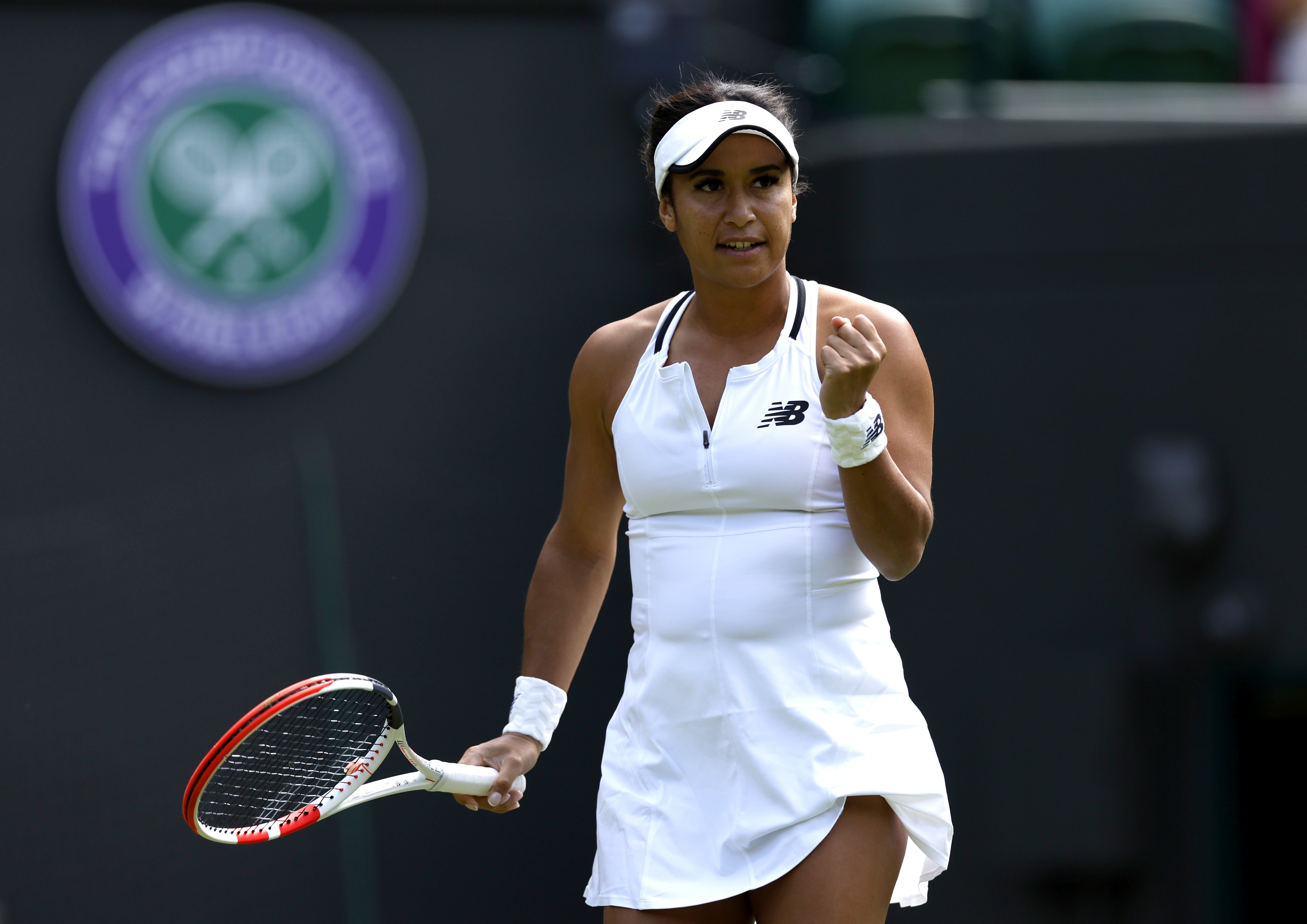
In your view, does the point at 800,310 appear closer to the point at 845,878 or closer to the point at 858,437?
the point at 858,437

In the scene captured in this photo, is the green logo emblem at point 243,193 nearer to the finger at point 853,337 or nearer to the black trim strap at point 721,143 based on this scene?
the black trim strap at point 721,143

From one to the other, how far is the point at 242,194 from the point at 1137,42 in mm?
3189

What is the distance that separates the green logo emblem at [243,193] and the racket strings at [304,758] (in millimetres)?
3321

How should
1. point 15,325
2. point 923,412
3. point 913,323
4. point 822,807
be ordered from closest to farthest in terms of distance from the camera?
point 822,807
point 923,412
point 913,323
point 15,325

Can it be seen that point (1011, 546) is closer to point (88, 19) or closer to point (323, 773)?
point (323, 773)

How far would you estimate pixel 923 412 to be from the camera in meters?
2.45

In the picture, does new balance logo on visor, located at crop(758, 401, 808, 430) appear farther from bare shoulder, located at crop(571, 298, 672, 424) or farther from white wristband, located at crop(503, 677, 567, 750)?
white wristband, located at crop(503, 677, 567, 750)

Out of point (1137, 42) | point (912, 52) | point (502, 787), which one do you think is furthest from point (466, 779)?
point (1137, 42)

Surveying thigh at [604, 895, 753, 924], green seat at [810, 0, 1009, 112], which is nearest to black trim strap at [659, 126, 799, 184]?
thigh at [604, 895, 753, 924]

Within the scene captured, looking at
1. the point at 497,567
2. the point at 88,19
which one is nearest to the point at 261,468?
the point at 497,567

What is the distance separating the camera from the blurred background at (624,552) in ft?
16.6

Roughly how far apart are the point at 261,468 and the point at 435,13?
177 cm

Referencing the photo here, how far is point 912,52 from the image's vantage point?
5.29 metres

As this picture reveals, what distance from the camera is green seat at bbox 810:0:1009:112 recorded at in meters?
5.25
